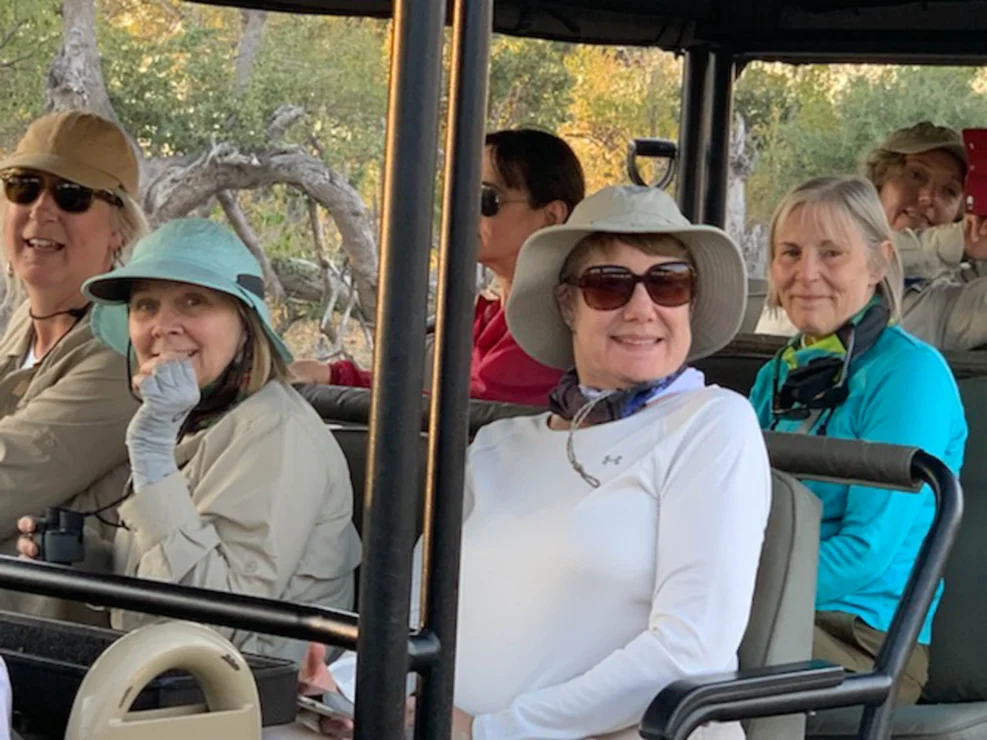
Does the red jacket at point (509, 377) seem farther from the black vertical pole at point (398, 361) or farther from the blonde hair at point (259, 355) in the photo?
the black vertical pole at point (398, 361)

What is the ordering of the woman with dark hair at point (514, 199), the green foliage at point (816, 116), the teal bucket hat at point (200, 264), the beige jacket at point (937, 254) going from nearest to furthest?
the teal bucket hat at point (200, 264), the woman with dark hair at point (514, 199), the beige jacket at point (937, 254), the green foliage at point (816, 116)

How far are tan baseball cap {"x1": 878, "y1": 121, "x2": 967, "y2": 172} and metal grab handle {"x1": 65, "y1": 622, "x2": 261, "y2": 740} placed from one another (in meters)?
3.02

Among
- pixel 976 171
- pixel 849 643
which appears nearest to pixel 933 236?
pixel 976 171

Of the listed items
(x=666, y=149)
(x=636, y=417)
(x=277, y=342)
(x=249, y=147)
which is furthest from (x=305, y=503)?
(x=249, y=147)

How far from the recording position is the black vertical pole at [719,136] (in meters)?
3.95

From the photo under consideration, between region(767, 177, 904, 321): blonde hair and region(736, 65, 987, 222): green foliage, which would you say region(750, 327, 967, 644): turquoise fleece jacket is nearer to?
region(767, 177, 904, 321): blonde hair

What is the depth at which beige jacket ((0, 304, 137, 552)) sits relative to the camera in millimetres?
2754

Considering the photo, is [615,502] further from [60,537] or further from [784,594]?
[60,537]


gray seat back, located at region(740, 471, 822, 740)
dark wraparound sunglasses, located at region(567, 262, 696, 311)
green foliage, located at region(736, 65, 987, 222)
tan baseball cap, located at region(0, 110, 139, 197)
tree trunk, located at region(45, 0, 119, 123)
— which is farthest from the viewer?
tree trunk, located at region(45, 0, 119, 123)

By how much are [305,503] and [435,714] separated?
42.0 inches

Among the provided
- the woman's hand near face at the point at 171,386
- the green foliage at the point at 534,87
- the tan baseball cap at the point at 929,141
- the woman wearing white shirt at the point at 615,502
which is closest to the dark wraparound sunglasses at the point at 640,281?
the woman wearing white shirt at the point at 615,502

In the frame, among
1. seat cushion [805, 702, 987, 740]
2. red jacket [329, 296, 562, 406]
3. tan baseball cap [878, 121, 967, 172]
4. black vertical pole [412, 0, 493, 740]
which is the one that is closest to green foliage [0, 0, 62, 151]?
tan baseball cap [878, 121, 967, 172]

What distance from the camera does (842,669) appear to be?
7.00ft

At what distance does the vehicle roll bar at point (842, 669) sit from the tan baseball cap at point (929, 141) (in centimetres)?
192
